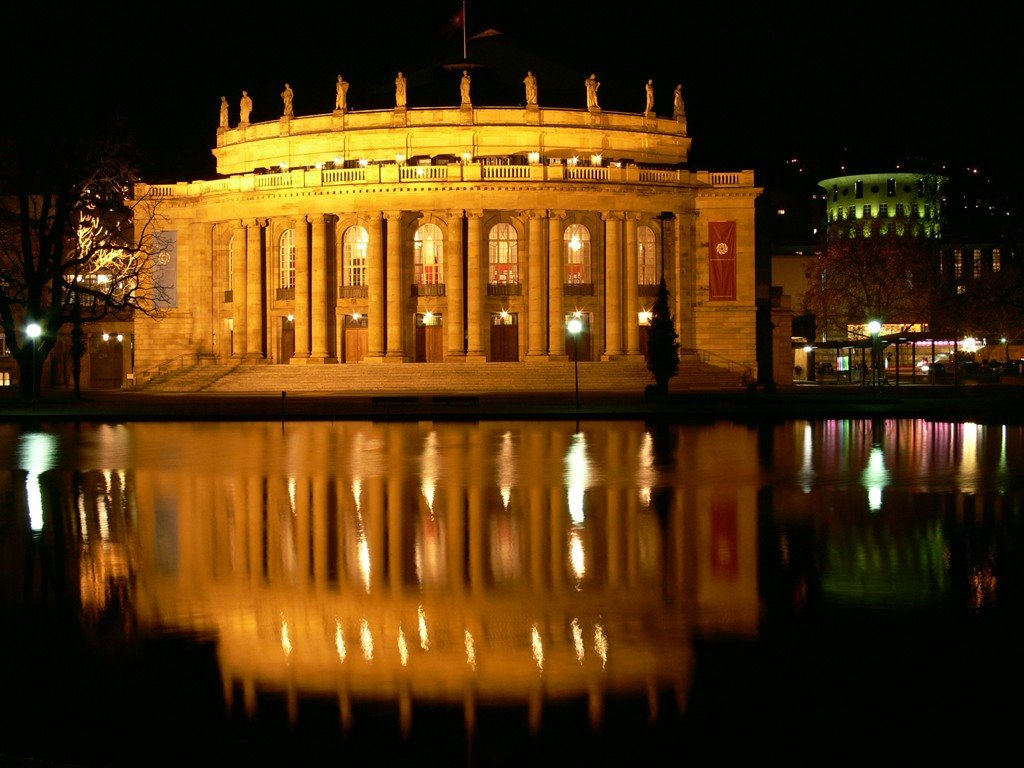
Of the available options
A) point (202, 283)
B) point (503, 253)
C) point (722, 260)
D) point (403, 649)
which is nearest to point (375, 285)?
point (503, 253)

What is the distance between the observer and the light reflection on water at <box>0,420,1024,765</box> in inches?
343

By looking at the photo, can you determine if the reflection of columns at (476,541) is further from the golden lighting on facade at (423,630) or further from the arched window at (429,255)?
the arched window at (429,255)

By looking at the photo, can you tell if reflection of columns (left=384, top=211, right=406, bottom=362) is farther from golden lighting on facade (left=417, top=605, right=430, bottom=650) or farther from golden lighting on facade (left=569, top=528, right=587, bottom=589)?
golden lighting on facade (left=417, top=605, right=430, bottom=650)

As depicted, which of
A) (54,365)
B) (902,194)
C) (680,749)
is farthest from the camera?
(902,194)

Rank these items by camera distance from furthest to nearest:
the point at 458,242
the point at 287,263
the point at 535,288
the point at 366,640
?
the point at 287,263, the point at 535,288, the point at 458,242, the point at 366,640

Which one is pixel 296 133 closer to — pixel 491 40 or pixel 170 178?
pixel 491 40

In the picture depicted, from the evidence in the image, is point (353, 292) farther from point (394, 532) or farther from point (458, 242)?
point (394, 532)

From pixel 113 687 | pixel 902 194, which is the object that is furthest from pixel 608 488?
pixel 902 194

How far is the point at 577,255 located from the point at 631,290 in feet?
14.0

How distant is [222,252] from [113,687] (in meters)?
76.9

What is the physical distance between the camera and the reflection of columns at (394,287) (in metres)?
77.1

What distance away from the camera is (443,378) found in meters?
71.6

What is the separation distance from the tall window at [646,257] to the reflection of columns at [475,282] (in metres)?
10.5

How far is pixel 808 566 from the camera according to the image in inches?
559
